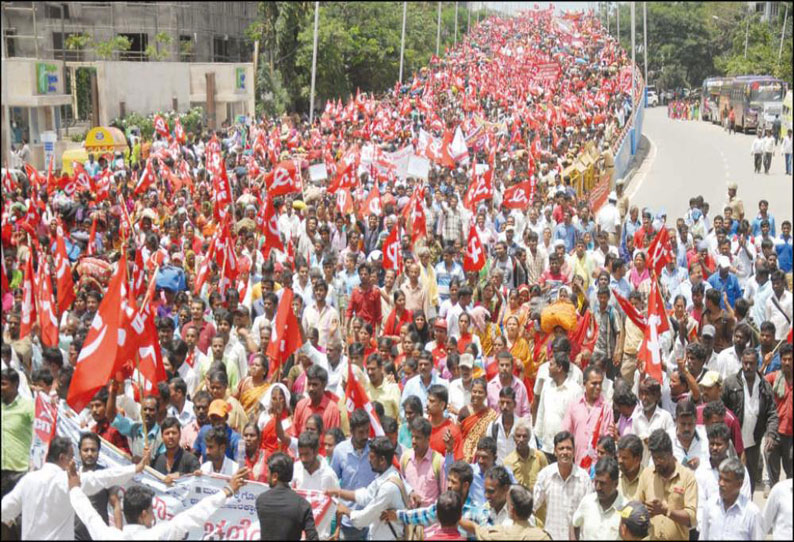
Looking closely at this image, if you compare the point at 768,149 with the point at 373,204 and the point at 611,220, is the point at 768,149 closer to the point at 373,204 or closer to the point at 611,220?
the point at 611,220

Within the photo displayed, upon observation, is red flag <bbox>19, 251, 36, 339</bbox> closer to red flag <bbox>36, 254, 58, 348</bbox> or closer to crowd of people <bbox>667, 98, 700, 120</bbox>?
red flag <bbox>36, 254, 58, 348</bbox>

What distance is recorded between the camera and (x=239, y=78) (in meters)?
46.9

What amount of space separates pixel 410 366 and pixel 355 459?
5.52 feet

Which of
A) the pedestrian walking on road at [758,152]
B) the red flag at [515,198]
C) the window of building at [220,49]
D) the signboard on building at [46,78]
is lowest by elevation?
the pedestrian walking on road at [758,152]

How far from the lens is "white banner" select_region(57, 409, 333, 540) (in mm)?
6352

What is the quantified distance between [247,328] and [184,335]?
59cm

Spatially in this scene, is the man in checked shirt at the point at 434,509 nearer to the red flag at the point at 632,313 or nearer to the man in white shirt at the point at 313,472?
the man in white shirt at the point at 313,472

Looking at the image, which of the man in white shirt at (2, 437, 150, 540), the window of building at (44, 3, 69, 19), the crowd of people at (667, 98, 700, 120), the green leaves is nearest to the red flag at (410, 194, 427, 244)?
the man in white shirt at (2, 437, 150, 540)

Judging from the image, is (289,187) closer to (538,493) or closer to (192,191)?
(192,191)

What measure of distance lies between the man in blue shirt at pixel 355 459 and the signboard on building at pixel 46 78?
2774 centimetres

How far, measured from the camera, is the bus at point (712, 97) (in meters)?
38.9

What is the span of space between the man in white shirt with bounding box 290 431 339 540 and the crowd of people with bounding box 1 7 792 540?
1 centimetres

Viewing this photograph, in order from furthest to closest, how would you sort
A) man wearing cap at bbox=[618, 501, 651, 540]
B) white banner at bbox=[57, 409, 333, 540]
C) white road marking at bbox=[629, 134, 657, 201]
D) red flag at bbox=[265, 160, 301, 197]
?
white road marking at bbox=[629, 134, 657, 201], red flag at bbox=[265, 160, 301, 197], white banner at bbox=[57, 409, 333, 540], man wearing cap at bbox=[618, 501, 651, 540]

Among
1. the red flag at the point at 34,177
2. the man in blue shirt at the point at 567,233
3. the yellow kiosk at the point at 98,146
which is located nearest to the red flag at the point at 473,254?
the man in blue shirt at the point at 567,233
